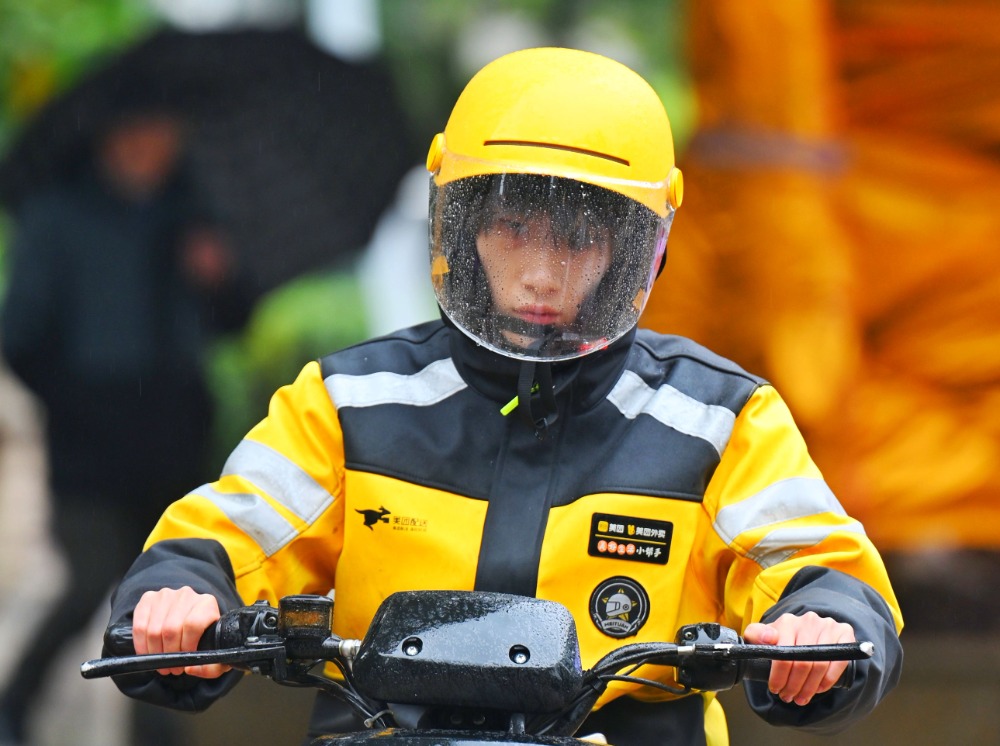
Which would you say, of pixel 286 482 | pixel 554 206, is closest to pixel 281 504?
pixel 286 482

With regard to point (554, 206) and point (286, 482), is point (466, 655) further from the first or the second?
point (554, 206)

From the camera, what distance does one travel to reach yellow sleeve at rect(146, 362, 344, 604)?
7.97 ft

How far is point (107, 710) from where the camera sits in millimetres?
5375

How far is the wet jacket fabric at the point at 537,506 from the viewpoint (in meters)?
2.34

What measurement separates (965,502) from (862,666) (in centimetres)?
285

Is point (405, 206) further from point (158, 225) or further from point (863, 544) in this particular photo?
point (863, 544)

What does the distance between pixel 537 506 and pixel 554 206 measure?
17.7 inches

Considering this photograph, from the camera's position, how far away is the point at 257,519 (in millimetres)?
2438

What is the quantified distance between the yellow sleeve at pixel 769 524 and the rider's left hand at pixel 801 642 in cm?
23

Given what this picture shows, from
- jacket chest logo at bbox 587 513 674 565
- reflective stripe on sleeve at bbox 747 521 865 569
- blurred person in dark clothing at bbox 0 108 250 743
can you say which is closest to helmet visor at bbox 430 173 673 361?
jacket chest logo at bbox 587 513 674 565

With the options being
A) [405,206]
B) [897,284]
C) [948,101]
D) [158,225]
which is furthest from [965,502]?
[158,225]

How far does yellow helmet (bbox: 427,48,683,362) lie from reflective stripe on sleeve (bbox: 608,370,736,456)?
0.10 m

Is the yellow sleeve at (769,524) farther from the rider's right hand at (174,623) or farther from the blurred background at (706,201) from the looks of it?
the blurred background at (706,201)

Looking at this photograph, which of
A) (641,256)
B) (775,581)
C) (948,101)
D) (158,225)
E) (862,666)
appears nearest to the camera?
(862,666)
